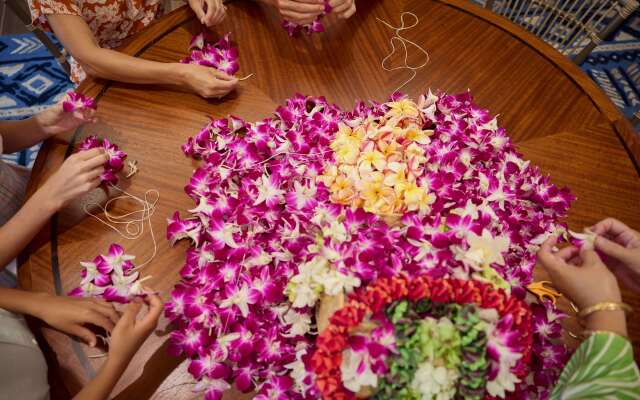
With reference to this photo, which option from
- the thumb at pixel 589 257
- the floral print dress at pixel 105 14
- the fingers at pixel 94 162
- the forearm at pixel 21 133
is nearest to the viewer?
the thumb at pixel 589 257

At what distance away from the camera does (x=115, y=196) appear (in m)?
0.97

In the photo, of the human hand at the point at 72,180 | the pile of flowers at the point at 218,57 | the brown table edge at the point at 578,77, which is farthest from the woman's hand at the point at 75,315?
the brown table edge at the point at 578,77

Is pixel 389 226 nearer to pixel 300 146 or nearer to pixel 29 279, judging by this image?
pixel 300 146

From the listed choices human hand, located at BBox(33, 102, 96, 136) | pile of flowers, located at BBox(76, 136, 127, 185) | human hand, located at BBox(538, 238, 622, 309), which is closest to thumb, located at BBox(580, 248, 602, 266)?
human hand, located at BBox(538, 238, 622, 309)

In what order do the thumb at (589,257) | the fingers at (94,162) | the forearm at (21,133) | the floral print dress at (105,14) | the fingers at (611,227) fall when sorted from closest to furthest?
the thumb at (589,257) < the fingers at (611,227) < the fingers at (94,162) < the forearm at (21,133) < the floral print dress at (105,14)

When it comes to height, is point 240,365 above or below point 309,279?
below

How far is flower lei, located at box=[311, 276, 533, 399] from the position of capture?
58 centimetres

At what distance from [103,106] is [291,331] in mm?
838

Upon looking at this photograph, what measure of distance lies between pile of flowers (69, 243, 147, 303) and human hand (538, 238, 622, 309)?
80 cm

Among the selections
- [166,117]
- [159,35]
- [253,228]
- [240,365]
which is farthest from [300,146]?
[159,35]

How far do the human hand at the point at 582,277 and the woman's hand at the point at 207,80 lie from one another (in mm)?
890

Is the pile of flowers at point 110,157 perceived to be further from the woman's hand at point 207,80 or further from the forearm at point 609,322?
the forearm at point 609,322

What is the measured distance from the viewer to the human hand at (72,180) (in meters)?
0.89

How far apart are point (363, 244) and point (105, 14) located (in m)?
1.26
